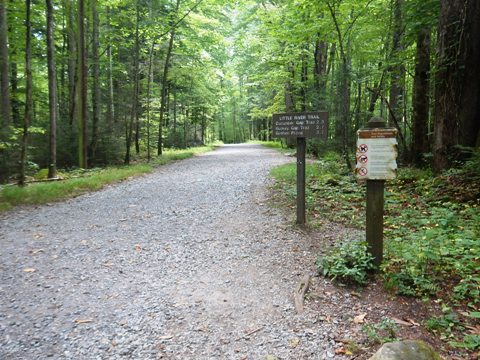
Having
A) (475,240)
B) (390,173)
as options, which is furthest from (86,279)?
(475,240)

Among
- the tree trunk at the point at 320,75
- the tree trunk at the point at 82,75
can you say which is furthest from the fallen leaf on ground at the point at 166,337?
the tree trunk at the point at 320,75

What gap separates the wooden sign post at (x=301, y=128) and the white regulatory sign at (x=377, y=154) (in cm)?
159

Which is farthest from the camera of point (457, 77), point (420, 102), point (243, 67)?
point (243, 67)

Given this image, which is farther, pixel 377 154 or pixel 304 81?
pixel 304 81

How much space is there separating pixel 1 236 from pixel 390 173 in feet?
20.8

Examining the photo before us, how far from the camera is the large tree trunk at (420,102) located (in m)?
8.82

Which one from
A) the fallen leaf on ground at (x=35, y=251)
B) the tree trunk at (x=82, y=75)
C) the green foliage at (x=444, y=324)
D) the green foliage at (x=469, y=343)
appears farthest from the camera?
the tree trunk at (x=82, y=75)

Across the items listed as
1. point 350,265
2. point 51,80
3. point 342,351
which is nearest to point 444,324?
point 342,351

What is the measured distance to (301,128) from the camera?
5.47 m

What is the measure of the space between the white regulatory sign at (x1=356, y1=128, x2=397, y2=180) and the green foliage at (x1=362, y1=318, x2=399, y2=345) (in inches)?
59.5

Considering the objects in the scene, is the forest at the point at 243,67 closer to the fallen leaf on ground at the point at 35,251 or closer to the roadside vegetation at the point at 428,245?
A: the roadside vegetation at the point at 428,245

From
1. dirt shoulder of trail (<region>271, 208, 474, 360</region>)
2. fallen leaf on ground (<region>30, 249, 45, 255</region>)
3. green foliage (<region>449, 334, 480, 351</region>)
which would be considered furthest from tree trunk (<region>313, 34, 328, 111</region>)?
green foliage (<region>449, 334, 480, 351</region>)

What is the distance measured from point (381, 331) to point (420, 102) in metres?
8.29

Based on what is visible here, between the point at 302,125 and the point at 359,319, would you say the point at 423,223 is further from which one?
the point at 359,319
